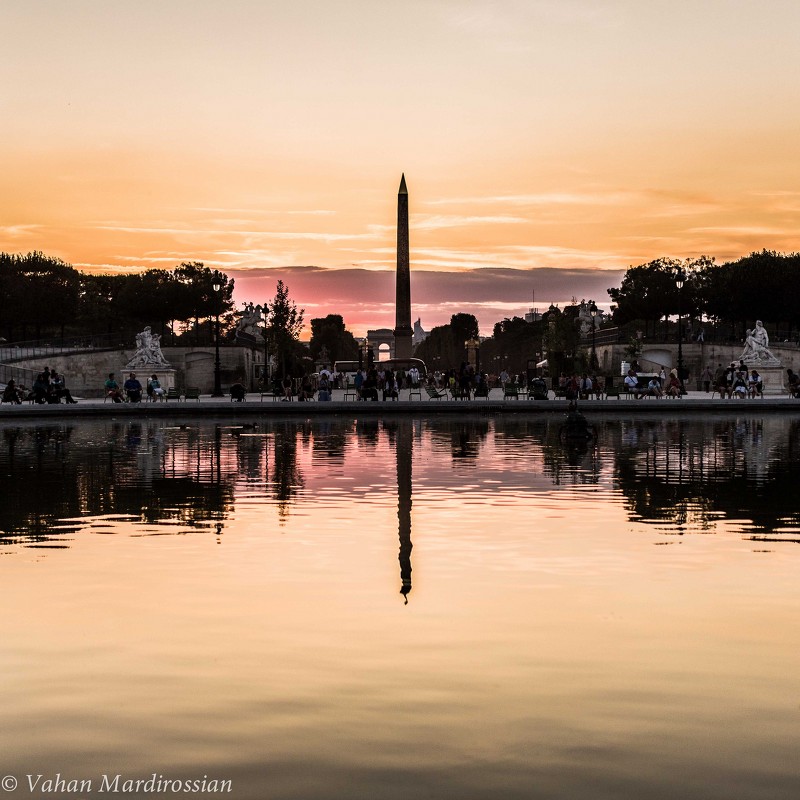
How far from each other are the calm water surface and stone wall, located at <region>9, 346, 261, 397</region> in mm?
57016

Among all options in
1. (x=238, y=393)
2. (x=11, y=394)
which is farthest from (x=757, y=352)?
(x=11, y=394)

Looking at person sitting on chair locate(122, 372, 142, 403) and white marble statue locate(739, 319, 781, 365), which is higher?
white marble statue locate(739, 319, 781, 365)

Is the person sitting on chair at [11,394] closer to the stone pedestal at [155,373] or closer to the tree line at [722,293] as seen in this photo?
the stone pedestal at [155,373]

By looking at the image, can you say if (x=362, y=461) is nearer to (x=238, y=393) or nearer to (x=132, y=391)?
(x=132, y=391)

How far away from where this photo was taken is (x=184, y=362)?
76750 millimetres

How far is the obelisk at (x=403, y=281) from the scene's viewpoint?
6384cm

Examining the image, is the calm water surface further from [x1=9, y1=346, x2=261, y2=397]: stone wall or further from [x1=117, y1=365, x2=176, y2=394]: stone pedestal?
[x1=9, y1=346, x2=261, y2=397]: stone wall

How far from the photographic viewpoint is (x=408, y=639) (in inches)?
296

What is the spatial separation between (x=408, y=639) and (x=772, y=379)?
50342 mm

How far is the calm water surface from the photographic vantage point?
5.32m

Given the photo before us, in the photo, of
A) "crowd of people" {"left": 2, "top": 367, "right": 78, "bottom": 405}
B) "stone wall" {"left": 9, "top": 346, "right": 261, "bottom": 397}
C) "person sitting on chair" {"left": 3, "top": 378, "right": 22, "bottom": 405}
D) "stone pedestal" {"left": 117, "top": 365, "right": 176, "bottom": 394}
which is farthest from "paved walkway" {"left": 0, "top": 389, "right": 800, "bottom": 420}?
"stone wall" {"left": 9, "top": 346, "right": 261, "bottom": 397}

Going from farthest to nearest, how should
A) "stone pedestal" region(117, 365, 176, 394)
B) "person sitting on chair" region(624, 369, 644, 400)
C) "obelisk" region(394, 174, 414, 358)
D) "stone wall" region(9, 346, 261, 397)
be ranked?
"stone wall" region(9, 346, 261, 397), "obelisk" region(394, 174, 414, 358), "stone pedestal" region(117, 365, 176, 394), "person sitting on chair" region(624, 369, 644, 400)

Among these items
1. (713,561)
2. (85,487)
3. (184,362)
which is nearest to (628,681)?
(713,561)

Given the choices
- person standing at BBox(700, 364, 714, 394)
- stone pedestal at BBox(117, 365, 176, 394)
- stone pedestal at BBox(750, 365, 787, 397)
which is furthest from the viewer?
person standing at BBox(700, 364, 714, 394)
